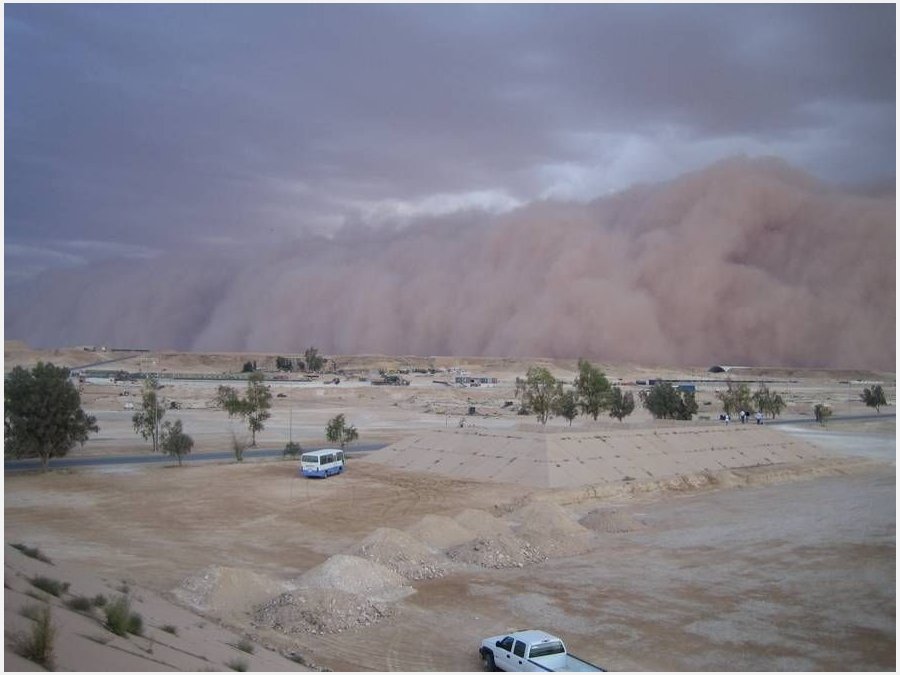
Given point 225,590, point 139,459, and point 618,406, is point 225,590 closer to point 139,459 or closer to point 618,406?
point 139,459

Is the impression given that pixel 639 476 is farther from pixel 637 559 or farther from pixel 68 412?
pixel 68 412

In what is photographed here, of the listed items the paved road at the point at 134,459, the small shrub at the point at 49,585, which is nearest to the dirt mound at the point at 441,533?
the small shrub at the point at 49,585

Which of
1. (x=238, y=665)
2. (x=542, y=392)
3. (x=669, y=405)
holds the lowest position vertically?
(x=238, y=665)

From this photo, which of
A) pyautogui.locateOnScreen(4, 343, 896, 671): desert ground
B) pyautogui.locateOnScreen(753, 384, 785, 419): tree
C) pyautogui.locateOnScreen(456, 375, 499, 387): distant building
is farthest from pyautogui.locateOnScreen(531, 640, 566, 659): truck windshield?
pyautogui.locateOnScreen(456, 375, 499, 387): distant building

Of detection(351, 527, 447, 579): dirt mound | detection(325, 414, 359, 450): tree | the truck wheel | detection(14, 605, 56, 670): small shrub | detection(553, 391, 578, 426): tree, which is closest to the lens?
detection(14, 605, 56, 670): small shrub

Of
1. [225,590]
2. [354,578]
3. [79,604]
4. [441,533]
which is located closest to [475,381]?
[441,533]

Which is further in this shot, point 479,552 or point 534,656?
point 479,552

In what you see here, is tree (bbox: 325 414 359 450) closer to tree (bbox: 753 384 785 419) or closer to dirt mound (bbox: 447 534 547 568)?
dirt mound (bbox: 447 534 547 568)
